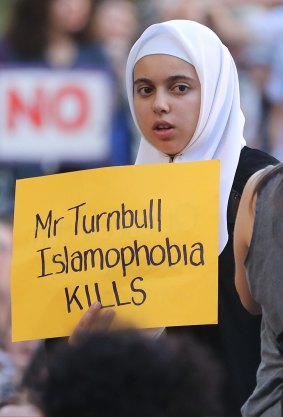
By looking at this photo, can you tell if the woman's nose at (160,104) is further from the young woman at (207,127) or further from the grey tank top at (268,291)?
the grey tank top at (268,291)

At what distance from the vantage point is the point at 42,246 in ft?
12.5

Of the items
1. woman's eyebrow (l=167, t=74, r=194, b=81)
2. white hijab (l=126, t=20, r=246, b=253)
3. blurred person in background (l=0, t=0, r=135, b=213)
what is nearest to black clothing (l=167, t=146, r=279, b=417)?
white hijab (l=126, t=20, r=246, b=253)

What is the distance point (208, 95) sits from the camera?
4008mm

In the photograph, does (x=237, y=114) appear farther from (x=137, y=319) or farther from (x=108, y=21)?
(x=108, y=21)

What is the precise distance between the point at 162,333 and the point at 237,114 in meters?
0.71

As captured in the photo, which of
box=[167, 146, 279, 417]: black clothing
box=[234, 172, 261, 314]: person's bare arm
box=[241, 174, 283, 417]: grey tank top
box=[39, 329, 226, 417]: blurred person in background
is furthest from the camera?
box=[167, 146, 279, 417]: black clothing

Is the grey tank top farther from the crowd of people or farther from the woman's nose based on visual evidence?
the woman's nose

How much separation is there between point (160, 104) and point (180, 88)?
0.25ft

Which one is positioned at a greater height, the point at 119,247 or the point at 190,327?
the point at 119,247

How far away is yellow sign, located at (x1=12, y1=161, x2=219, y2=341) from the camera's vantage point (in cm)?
365

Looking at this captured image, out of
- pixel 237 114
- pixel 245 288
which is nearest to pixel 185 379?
pixel 245 288

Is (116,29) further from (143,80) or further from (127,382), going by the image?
(127,382)

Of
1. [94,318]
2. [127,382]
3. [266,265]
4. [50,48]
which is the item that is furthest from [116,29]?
[127,382]

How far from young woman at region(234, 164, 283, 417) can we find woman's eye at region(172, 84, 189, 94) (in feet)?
2.16
